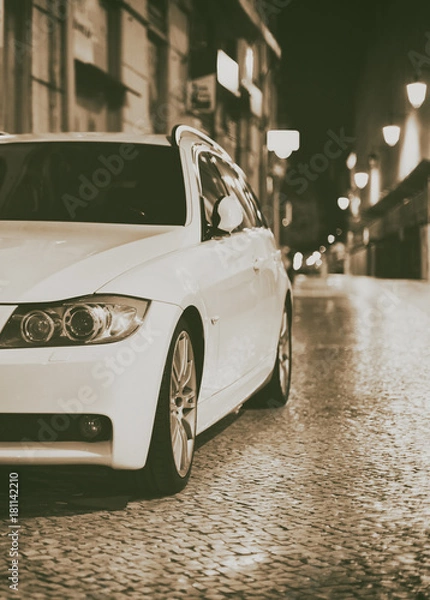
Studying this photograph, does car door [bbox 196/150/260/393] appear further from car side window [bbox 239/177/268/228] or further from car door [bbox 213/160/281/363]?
car side window [bbox 239/177/268/228]

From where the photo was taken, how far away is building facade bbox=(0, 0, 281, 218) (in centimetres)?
1667

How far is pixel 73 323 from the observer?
4.68 meters

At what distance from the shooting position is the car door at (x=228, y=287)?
5727 mm

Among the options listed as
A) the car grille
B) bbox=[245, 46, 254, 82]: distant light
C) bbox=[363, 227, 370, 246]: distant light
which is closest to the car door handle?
the car grille

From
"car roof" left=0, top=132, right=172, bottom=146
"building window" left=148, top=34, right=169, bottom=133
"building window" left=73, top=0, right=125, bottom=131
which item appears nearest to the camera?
"car roof" left=0, top=132, right=172, bottom=146

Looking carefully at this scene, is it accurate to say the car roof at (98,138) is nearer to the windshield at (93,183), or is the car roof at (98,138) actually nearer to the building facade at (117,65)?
the windshield at (93,183)

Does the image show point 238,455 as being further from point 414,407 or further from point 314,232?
point 314,232

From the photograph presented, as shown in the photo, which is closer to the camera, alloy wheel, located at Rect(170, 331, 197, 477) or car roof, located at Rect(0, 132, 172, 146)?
alloy wheel, located at Rect(170, 331, 197, 477)

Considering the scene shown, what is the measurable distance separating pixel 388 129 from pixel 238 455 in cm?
2926

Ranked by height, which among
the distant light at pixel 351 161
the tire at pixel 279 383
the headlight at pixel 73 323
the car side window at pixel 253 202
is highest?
the distant light at pixel 351 161

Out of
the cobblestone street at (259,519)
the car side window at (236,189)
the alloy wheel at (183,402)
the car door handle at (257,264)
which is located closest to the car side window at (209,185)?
the car side window at (236,189)

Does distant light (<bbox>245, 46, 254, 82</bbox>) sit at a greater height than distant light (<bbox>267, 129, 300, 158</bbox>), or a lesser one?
greater

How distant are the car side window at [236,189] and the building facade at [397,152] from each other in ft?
90.8

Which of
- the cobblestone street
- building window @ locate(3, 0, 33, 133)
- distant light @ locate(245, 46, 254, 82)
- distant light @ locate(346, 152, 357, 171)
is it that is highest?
distant light @ locate(346, 152, 357, 171)
